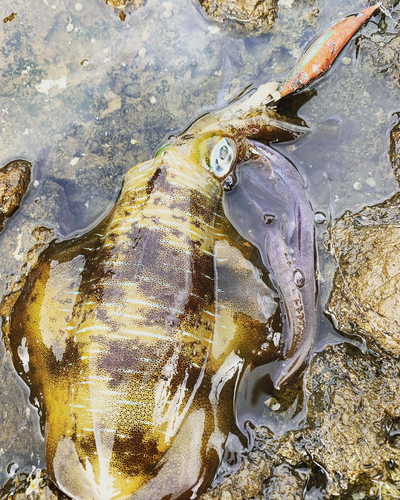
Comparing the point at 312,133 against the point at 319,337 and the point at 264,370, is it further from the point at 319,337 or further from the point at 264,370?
the point at 264,370

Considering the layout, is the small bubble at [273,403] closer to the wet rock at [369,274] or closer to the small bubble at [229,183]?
the wet rock at [369,274]

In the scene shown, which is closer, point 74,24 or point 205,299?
point 205,299

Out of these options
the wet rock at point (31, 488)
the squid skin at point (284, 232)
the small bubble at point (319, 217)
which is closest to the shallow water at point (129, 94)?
the small bubble at point (319, 217)

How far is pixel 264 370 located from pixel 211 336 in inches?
26.3

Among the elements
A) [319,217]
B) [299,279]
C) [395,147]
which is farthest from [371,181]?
[299,279]

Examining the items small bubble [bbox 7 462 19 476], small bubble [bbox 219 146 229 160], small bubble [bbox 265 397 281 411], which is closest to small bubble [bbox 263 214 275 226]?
small bubble [bbox 219 146 229 160]

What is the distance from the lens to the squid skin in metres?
3.41

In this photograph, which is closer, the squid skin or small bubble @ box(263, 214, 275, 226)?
the squid skin

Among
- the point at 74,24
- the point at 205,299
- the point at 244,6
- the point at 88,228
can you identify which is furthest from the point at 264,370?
the point at 74,24

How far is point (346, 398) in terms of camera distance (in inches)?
129

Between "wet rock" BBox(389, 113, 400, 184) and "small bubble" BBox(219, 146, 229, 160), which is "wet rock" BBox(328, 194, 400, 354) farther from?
"small bubble" BBox(219, 146, 229, 160)

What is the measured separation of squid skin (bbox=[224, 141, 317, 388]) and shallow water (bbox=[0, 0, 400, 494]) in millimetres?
240

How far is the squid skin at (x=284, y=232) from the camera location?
134 inches

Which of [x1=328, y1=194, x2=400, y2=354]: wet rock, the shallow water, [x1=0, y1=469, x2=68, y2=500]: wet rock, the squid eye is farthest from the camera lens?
the shallow water
